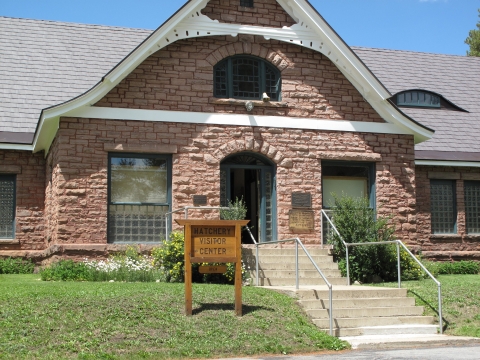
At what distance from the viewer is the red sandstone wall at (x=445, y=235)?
20.2m

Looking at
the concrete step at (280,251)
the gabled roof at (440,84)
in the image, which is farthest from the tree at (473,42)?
the concrete step at (280,251)

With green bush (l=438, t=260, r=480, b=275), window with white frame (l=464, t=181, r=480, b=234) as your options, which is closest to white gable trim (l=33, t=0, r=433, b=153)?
green bush (l=438, t=260, r=480, b=275)

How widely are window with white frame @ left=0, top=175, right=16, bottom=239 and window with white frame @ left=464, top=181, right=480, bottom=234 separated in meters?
12.8

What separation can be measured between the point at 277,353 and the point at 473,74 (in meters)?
19.1

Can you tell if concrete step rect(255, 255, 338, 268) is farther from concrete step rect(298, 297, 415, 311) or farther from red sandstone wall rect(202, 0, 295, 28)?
red sandstone wall rect(202, 0, 295, 28)

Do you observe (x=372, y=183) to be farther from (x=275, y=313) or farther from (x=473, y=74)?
(x=473, y=74)

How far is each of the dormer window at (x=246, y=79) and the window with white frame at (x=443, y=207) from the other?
20.8ft

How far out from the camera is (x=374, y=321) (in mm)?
11680

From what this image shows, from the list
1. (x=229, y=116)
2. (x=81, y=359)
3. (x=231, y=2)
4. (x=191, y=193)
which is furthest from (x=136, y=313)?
(x=231, y=2)

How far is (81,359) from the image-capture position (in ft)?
28.4

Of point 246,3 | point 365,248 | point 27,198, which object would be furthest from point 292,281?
point 27,198

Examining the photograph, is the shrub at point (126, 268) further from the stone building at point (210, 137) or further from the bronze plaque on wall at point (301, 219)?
the bronze plaque on wall at point (301, 219)

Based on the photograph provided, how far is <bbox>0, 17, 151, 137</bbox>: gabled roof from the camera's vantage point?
19.1 m

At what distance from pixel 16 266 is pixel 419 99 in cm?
1348
